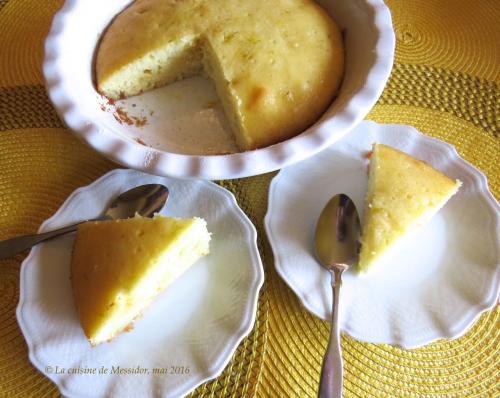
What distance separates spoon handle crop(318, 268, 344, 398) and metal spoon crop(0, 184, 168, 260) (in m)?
0.51

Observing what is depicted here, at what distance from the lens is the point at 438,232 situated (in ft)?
3.71

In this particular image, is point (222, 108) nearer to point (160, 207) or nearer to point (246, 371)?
point (160, 207)

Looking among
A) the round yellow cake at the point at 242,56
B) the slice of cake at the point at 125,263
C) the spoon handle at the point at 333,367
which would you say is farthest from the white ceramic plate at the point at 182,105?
the spoon handle at the point at 333,367

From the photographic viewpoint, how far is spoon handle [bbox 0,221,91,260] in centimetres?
109

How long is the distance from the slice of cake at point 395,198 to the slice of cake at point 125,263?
0.41m

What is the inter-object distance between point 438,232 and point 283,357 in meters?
0.49

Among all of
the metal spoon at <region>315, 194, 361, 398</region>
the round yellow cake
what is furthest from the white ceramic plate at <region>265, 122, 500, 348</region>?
the round yellow cake

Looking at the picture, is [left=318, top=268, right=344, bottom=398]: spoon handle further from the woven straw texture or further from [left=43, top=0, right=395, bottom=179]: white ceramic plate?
[left=43, top=0, right=395, bottom=179]: white ceramic plate

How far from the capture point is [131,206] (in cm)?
117

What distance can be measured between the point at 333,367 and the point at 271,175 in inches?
21.7

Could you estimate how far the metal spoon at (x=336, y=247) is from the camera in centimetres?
94

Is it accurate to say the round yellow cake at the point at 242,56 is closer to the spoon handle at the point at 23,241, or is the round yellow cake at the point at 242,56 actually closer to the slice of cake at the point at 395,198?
the slice of cake at the point at 395,198

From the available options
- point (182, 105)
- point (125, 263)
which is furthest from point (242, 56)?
point (125, 263)

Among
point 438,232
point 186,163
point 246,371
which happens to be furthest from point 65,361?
point 438,232
